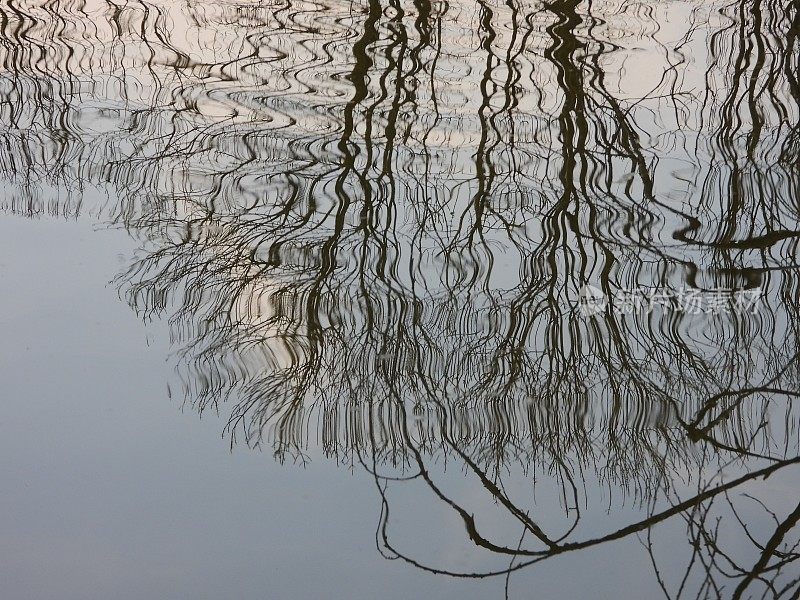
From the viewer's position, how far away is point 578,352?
2.39 meters

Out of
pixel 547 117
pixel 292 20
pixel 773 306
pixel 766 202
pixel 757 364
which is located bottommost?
pixel 757 364

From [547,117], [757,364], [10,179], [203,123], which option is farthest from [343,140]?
[757,364]

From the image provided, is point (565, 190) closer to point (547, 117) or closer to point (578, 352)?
point (547, 117)

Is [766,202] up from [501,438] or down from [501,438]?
up

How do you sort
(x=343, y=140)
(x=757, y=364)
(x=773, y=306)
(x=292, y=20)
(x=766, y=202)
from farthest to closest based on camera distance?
(x=292, y=20) → (x=343, y=140) → (x=766, y=202) → (x=773, y=306) → (x=757, y=364)

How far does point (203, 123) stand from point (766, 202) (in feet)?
6.67

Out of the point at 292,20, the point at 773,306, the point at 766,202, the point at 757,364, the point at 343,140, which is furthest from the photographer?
the point at 292,20

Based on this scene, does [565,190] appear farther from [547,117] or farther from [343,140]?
[343,140]

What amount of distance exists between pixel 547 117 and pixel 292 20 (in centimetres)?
147

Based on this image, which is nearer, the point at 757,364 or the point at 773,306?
the point at 757,364

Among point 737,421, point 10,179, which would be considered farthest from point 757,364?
point 10,179

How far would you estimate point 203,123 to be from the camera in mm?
3369

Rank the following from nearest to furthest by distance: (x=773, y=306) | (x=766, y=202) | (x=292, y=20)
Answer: (x=773, y=306) < (x=766, y=202) < (x=292, y=20)

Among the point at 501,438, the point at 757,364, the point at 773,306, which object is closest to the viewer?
the point at 501,438
